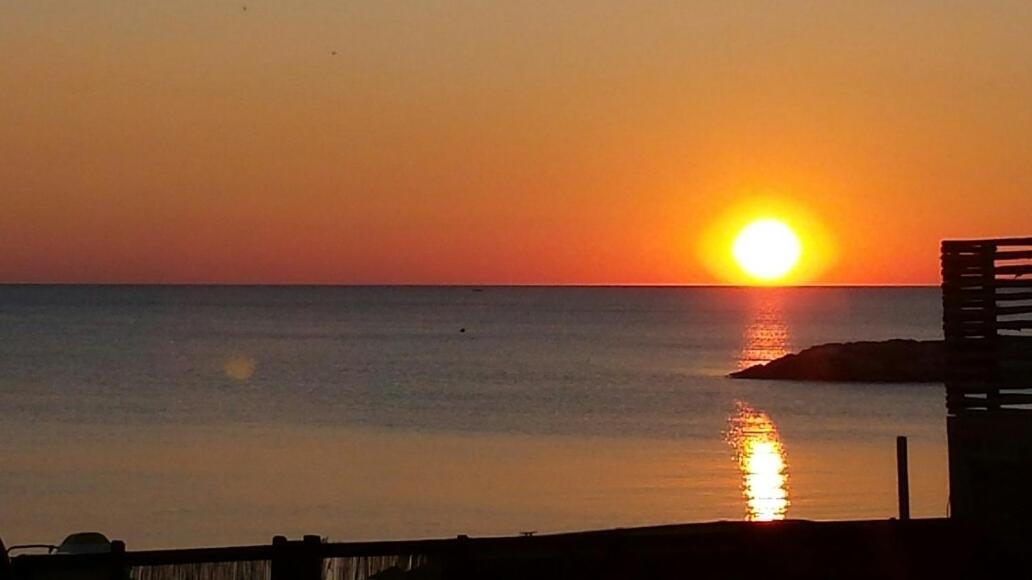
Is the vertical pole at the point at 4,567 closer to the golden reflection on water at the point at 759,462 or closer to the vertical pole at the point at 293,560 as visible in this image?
the vertical pole at the point at 293,560

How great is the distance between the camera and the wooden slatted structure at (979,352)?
16.8m

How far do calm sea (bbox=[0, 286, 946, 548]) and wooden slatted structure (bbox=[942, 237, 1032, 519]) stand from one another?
74.9 ft

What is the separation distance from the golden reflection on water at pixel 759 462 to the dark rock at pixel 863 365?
18432 millimetres

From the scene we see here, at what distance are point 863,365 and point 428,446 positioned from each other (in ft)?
162

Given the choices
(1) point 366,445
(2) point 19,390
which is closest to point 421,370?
(2) point 19,390

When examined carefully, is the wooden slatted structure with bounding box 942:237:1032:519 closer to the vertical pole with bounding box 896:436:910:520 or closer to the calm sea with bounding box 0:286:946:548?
the vertical pole with bounding box 896:436:910:520

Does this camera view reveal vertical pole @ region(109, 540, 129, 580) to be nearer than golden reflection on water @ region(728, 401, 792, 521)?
Yes

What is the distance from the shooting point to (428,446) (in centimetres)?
6612

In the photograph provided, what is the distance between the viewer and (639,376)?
11638cm

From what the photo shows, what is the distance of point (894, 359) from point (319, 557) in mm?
98446

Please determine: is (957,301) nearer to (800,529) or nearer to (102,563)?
(800,529)

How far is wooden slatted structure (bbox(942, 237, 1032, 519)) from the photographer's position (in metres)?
16.8

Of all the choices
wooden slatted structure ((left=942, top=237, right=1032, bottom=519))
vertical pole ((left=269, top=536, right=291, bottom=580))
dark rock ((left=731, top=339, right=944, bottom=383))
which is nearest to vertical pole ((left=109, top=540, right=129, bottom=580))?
vertical pole ((left=269, top=536, right=291, bottom=580))

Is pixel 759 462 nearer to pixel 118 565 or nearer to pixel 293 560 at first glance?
pixel 293 560
